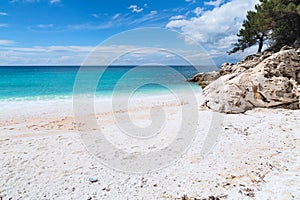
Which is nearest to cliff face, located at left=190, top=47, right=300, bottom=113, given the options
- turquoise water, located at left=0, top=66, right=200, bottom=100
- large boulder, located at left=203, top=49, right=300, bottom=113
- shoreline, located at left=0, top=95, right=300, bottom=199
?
large boulder, located at left=203, top=49, right=300, bottom=113

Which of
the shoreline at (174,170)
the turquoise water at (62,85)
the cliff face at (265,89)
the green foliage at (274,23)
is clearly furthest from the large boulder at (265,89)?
the turquoise water at (62,85)

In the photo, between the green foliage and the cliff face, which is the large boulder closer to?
the cliff face

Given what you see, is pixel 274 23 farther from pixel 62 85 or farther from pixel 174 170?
pixel 62 85

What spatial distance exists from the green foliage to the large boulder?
27.6 feet

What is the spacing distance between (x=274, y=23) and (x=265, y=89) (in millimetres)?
11356

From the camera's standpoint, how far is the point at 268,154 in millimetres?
4340

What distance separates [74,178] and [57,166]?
697mm

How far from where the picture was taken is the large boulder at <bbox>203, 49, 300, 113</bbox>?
803 cm

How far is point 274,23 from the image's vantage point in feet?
52.5

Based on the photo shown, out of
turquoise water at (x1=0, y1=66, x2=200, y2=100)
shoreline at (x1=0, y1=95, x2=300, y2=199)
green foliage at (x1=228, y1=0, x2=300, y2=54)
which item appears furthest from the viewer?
turquoise water at (x1=0, y1=66, x2=200, y2=100)

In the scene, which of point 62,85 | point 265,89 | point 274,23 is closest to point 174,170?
point 265,89

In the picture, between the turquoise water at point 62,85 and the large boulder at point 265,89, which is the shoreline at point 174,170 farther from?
the turquoise water at point 62,85

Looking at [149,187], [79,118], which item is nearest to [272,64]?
[149,187]

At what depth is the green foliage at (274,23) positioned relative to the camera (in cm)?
1502
